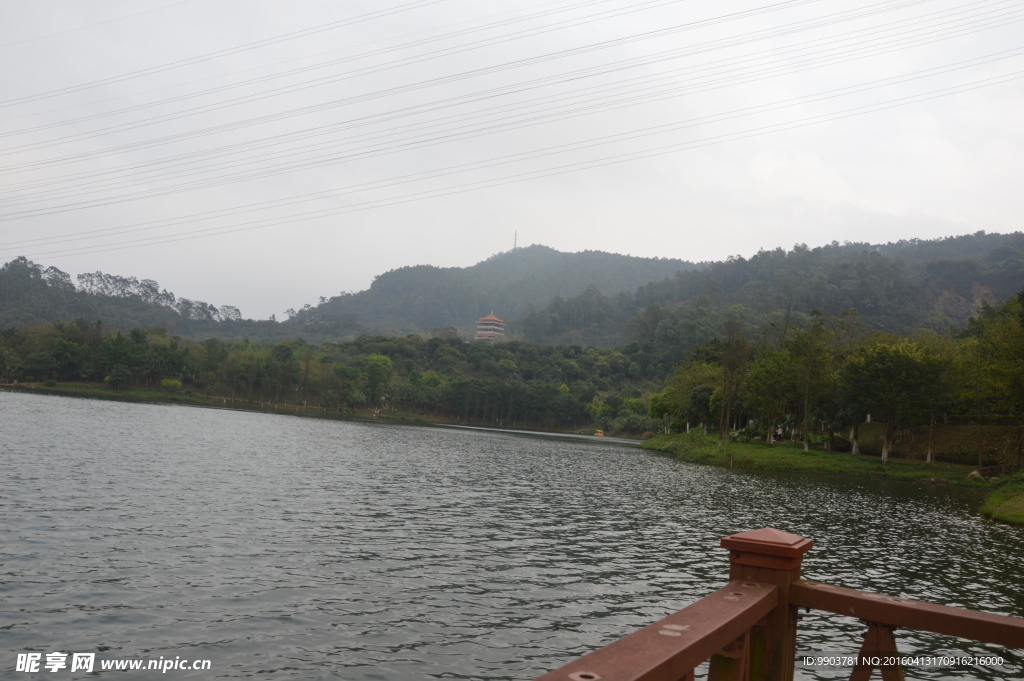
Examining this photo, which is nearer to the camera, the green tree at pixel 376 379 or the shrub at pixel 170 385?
the shrub at pixel 170 385

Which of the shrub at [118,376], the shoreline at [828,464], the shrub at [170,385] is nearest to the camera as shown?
the shoreline at [828,464]

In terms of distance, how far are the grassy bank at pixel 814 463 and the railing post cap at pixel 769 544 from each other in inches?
2083

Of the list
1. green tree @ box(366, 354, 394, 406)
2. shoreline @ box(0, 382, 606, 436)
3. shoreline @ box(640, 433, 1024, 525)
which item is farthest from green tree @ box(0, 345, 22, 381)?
shoreline @ box(640, 433, 1024, 525)

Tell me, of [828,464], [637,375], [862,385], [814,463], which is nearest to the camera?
[862,385]

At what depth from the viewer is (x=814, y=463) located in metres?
54.6

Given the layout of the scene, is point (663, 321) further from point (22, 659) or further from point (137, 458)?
point (22, 659)

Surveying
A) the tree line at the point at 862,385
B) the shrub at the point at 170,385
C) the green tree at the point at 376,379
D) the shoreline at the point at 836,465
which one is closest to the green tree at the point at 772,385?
the tree line at the point at 862,385

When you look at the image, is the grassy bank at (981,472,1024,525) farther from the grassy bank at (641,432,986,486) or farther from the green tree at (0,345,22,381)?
the green tree at (0,345,22,381)

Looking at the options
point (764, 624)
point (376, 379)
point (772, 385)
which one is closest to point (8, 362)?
point (376, 379)

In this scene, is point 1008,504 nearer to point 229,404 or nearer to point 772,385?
point 772,385

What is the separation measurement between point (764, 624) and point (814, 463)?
55.9 meters

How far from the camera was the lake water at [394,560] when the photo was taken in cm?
1157

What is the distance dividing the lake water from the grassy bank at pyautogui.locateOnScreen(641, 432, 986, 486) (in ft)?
46.4

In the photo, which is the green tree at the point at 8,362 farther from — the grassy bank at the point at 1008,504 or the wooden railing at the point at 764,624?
the wooden railing at the point at 764,624
